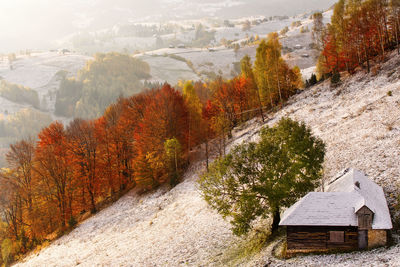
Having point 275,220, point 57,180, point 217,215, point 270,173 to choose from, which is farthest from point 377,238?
point 57,180

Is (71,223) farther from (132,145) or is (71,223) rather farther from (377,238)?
(377,238)

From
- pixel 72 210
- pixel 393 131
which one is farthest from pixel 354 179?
pixel 72 210

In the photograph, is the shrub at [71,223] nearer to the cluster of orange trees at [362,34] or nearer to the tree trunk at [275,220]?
the tree trunk at [275,220]

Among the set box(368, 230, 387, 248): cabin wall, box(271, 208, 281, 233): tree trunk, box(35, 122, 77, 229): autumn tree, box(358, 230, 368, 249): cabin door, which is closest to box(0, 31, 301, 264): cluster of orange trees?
box(35, 122, 77, 229): autumn tree

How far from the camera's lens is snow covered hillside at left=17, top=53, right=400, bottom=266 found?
26031 millimetres

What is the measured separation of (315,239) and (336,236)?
57.8 inches

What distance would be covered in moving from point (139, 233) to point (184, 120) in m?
28.1

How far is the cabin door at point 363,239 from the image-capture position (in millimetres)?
20141

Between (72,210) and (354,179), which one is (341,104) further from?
(72,210)

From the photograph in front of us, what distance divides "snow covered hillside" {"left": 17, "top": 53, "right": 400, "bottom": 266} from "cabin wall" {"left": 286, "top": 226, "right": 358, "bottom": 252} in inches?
38.6

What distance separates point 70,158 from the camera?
53.7 metres

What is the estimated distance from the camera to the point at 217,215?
1357 inches

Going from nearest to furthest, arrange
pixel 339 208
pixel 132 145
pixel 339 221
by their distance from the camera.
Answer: pixel 339 221 → pixel 339 208 → pixel 132 145

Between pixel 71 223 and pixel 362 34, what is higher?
pixel 362 34
